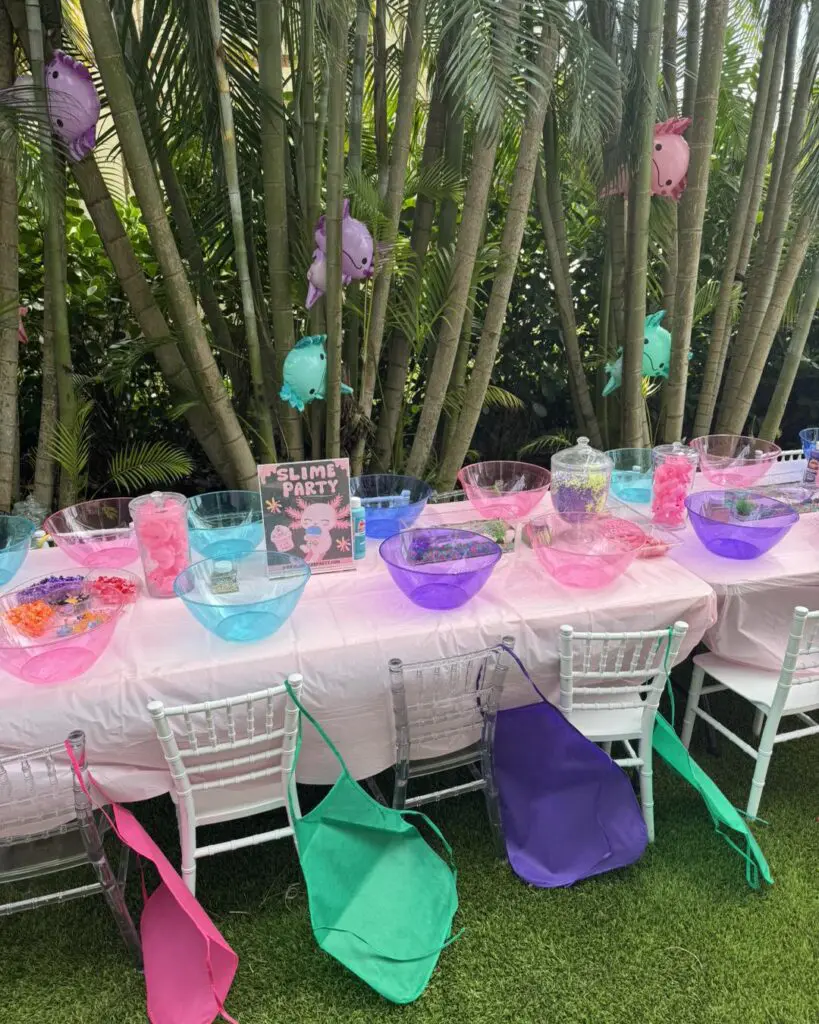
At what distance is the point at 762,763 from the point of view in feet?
5.97

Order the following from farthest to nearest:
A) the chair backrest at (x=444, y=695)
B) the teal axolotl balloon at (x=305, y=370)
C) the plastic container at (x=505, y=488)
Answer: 1. the teal axolotl balloon at (x=305, y=370)
2. the plastic container at (x=505, y=488)
3. the chair backrest at (x=444, y=695)

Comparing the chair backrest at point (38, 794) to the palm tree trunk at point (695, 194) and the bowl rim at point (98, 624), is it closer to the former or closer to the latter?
the bowl rim at point (98, 624)

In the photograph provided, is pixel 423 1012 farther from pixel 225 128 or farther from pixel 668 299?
pixel 668 299

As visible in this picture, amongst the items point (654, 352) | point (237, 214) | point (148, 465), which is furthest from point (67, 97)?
point (654, 352)

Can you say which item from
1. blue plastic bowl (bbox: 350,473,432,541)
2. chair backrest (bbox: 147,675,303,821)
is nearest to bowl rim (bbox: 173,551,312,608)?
chair backrest (bbox: 147,675,303,821)

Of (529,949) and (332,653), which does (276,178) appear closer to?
(332,653)

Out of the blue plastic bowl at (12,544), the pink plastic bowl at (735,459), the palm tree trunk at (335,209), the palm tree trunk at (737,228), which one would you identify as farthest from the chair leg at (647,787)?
the palm tree trunk at (737,228)

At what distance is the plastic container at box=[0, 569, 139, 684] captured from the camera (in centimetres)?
142

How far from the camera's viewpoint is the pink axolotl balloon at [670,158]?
8.77 ft

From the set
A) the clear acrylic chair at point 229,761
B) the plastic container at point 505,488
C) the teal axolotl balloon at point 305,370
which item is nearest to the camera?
the clear acrylic chair at point 229,761

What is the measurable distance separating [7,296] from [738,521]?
256 centimetres

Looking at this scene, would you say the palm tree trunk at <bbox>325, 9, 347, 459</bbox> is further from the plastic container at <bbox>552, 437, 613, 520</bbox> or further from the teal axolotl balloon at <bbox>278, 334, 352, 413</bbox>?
the plastic container at <bbox>552, 437, 613, 520</bbox>

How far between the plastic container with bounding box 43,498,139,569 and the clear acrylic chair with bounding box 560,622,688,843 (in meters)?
1.16

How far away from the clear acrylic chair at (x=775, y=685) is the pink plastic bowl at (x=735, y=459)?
68cm
